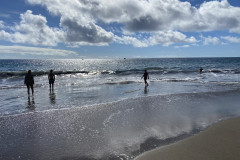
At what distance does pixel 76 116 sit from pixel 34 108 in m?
3.47

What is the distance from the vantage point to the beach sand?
5175 mm

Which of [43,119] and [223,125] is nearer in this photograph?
[223,125]

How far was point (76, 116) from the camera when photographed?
30.8 feet

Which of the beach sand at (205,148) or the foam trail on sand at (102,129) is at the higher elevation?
the beach sand at (205,148)

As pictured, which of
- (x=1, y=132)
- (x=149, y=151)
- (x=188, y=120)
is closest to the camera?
(x=149, y=151)

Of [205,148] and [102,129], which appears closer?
[205,148]

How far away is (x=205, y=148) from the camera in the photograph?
5.65 meters

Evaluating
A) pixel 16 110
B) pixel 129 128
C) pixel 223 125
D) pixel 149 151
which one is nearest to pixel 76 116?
pixel 129 128

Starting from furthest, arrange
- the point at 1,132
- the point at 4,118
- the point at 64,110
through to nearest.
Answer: the point at 64,110, the point at 4,118, the point at 1,132

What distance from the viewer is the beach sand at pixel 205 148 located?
5.17 meters

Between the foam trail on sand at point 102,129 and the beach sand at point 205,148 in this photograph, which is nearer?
the beach sand at point 205,148

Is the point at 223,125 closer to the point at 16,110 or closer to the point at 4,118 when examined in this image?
the point at 4,118

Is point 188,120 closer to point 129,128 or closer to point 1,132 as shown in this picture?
point 129,128

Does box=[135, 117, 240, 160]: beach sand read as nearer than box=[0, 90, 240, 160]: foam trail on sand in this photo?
Yes
